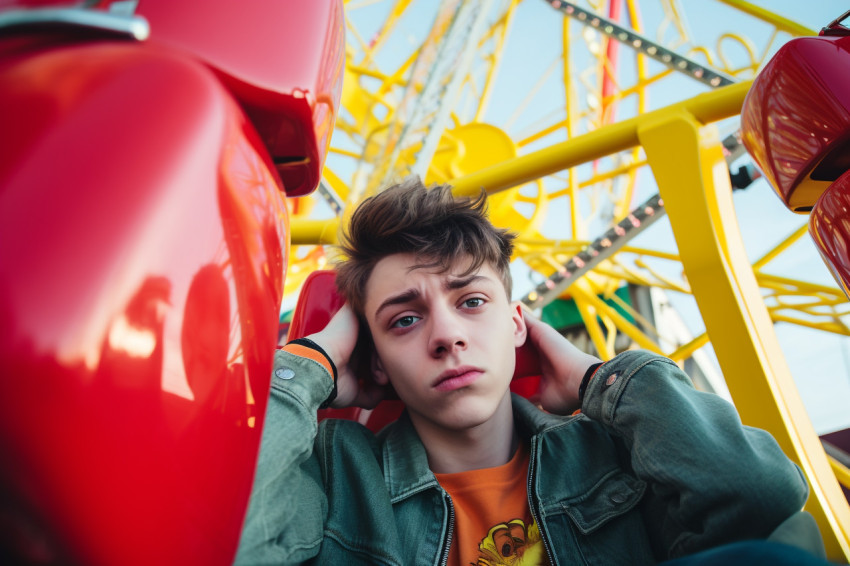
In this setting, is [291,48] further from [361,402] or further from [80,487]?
[361,402]

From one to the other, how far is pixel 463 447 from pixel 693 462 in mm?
287

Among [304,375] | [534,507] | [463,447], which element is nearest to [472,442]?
[463,447]

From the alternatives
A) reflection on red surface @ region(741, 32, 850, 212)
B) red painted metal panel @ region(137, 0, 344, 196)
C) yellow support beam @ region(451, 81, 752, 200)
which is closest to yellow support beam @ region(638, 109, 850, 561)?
yellow support beam @ region(451, 81, 752, 200)

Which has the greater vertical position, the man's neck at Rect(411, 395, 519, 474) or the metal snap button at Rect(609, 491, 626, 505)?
the man's neck at Rect(411, 395, 519, 474)

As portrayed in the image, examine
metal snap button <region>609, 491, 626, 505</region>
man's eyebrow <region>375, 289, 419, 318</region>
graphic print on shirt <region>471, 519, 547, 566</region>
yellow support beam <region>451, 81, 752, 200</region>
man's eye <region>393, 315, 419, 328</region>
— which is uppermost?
yellow support beam <region>451, 81, 752, 200</region>

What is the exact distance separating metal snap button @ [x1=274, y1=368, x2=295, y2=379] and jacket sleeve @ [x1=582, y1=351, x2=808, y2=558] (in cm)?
32

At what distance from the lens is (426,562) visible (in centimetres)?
59

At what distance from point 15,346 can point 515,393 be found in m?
0.70

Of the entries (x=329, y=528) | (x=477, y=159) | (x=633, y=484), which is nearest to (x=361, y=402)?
(x=329, y=528)

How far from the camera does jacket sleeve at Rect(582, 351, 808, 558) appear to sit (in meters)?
0.47

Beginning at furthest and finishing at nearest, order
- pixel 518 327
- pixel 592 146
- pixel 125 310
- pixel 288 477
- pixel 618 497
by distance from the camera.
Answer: pixel 592 146
pixel 518 327
pixel 618 497
pixel 288 477
pixel 125 310

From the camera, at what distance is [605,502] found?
605 mm

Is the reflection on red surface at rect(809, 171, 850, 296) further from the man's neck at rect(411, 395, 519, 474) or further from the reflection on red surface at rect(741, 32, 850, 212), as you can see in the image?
the man's neck at rect(411, 395, 519, 474)

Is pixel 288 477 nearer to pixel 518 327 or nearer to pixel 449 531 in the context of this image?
pixel 449 531
